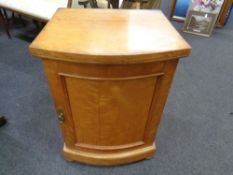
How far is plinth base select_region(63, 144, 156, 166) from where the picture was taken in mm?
992

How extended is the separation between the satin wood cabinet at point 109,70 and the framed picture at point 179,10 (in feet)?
7.63

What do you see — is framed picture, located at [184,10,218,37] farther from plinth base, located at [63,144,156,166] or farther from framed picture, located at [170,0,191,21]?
plinth base, located at [63,144,156,166]

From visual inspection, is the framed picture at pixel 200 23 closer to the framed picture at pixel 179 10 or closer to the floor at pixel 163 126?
the framed picture at pixel 179 10

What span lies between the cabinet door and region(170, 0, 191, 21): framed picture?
2.53m

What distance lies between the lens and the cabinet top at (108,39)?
0.56m

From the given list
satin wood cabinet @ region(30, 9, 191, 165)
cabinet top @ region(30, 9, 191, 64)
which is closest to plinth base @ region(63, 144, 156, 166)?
satin wood cabinet @ region(30, 9, 191, 165)

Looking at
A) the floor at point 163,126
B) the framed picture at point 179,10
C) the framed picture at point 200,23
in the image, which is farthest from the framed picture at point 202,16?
the floor at point 163,126

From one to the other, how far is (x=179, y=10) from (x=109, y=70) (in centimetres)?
282

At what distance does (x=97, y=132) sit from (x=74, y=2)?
55.3 inches

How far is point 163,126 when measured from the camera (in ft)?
4.26

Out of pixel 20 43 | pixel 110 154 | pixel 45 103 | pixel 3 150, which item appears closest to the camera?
pixel 110 154

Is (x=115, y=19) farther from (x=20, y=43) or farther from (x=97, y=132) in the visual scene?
(x=20, y=43)

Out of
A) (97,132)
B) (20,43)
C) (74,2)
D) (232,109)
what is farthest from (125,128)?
(20,43)

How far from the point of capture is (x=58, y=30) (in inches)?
26.3
